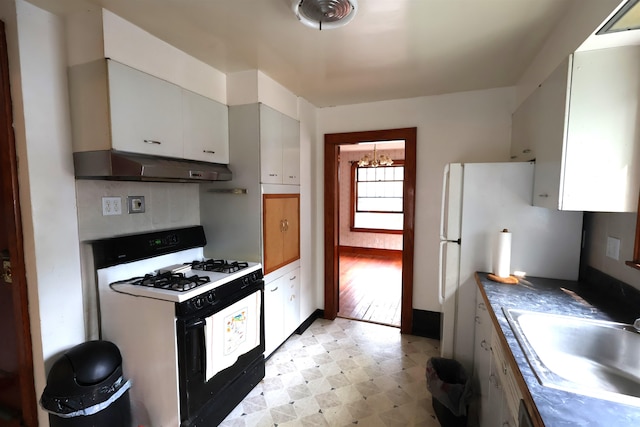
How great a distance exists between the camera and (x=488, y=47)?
5.99 ft

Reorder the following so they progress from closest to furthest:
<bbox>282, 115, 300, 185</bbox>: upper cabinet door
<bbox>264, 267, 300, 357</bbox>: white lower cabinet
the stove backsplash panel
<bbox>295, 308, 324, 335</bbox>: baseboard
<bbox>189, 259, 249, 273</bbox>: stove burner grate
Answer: the stove backsplash panel
<bbox>189, 259, 249, 273</bbox>: stove burner grate
<bbox>264, 267, 300, 357</bbox>: white lower cabinet
<bbox>282, 115, 300, 185</bbox>: upper cabinet door
<bbox>295, 308, 324, 335</bbox>: baseboard

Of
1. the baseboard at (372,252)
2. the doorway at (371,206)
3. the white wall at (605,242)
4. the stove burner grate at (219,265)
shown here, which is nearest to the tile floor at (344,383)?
the stove burner grate at (219,265)

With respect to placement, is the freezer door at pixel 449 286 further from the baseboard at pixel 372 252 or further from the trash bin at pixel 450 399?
the baseboard at pixel 372 252

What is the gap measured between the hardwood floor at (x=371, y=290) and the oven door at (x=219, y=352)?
5.13ft

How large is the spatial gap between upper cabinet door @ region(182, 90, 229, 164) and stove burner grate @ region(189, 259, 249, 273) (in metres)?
0.77

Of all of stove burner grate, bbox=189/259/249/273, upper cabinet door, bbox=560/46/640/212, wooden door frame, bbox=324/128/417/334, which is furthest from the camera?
wooden door frame, bbox=324/128/417/334

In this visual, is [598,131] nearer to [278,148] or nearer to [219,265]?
[278,148]

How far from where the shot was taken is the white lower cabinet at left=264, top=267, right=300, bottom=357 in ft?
7.87

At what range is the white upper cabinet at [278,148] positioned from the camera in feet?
7.41

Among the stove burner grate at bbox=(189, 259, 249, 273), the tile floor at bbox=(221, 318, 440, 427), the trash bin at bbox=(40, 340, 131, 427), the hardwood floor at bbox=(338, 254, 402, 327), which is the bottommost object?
the tile floor at bbox=(221, 318, 440, 427)

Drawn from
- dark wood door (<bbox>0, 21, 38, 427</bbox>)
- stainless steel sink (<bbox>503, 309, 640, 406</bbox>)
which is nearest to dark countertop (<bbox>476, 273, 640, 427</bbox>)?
stainless steel sink (<bbox>503, 309, 640, 406</bbox>)

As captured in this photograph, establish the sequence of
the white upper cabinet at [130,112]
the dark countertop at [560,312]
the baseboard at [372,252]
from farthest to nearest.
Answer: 1. the baseboard at [372,252]
2. the white upper cabinet at [130,112]
3. the dark countertop at [560,312]

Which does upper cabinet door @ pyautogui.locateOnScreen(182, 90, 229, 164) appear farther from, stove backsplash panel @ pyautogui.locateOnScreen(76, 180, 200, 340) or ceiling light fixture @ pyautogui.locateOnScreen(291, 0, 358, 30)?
ceiling light fixture @ pyautogui.locateOnScreen(291, 0, 358, 30)

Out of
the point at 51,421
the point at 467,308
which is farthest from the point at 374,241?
the point at 51,421
